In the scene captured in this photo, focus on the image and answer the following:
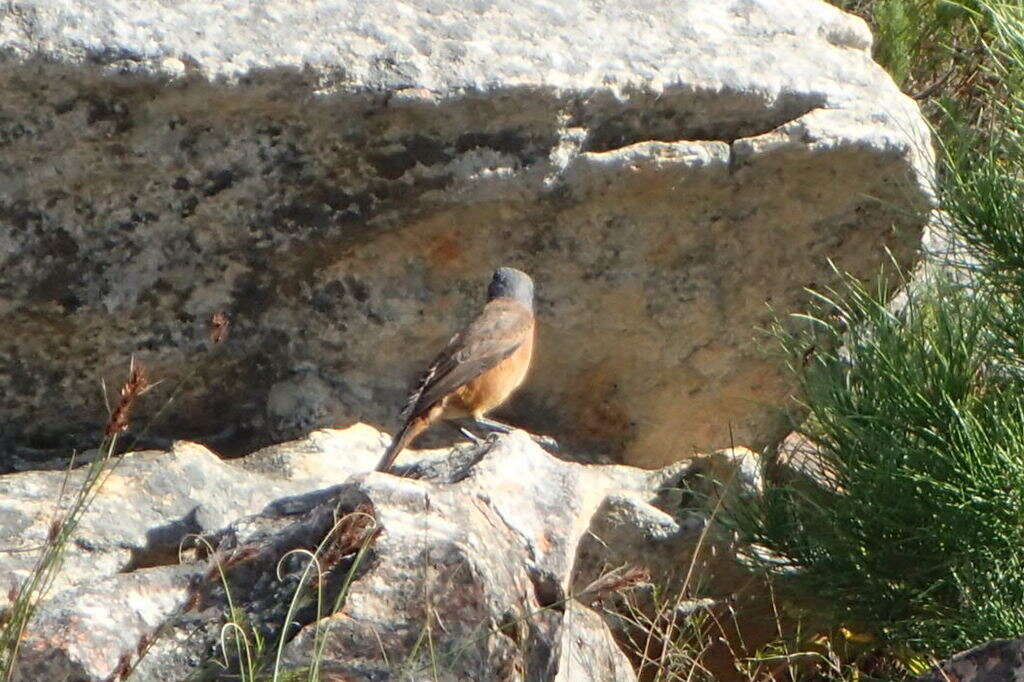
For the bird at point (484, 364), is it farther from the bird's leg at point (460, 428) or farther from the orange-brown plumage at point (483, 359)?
the bird's leg at point (460, 428)

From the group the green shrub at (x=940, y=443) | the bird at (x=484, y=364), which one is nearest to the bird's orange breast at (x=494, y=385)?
the bird at (x=484, y=364)

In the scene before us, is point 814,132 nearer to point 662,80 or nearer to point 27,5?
point 662,80

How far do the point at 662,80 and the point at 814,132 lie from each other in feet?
1.91

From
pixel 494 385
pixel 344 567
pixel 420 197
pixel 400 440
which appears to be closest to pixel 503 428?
pixel 494 385

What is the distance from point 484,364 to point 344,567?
1886 mm

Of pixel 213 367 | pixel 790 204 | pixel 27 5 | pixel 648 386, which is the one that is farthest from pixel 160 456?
pixel 790 204

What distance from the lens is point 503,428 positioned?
5477mm

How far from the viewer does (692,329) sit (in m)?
5.40

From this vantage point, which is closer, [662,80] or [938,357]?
[938,357]

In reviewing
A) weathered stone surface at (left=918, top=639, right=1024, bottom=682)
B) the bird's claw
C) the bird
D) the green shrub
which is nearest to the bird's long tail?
the bird

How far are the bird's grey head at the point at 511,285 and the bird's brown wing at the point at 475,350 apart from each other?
0.04 m

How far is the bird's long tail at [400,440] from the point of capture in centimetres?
485

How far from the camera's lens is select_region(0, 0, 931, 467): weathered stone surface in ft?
14.6

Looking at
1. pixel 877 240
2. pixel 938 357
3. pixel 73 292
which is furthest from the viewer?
pixel 877 240
